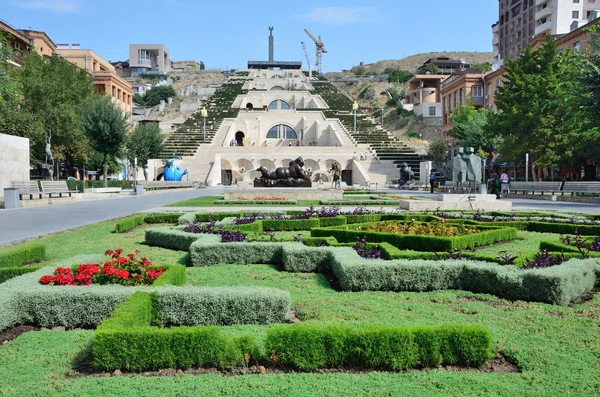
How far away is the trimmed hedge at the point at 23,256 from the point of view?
23.5 ft

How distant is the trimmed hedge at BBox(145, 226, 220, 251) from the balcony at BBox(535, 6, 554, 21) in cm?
6707

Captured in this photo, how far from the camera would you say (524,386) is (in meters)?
3.62

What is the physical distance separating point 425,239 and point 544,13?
66.6 metres

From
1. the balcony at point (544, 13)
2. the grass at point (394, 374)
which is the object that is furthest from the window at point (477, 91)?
the grass at point (394, 374)

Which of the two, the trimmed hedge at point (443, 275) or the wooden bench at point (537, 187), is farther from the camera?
the wooden bench at point (537, 187)

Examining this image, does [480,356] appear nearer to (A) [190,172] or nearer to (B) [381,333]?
(B) [381,333]

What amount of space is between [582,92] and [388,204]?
9324 millimetres

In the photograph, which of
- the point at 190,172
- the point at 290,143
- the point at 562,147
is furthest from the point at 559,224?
the point at 290,143

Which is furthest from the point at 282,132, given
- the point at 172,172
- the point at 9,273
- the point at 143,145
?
the point at 9,273

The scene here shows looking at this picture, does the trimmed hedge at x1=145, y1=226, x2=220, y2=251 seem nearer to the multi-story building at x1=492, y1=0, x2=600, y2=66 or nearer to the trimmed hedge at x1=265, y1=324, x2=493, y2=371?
the trimmed hedge at x1=265, y1=324, x2=493, y2=371

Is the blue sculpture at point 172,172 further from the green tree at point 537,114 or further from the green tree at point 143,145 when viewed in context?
the green tree at point 537,114

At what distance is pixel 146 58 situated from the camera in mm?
145750

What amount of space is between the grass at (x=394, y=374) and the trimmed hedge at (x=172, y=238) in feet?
8.47

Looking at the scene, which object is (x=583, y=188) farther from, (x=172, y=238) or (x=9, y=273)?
(x=9, y=273)
